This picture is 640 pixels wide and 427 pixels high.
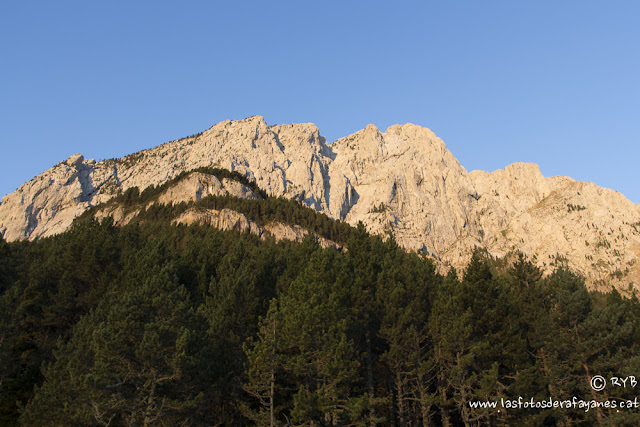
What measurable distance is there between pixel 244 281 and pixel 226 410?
9517 millimetres

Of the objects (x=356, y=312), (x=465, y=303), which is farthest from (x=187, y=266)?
(x=465, y=303)

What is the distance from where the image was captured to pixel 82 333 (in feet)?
94.8

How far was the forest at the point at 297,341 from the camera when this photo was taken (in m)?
24.4

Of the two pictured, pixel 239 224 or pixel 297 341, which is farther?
pixel 239 224

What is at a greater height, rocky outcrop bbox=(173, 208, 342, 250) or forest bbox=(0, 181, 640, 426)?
rocky outcrop bbox=(173, 208, 342, 250)

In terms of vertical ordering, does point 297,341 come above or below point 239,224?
below

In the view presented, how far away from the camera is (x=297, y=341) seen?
87.5ft

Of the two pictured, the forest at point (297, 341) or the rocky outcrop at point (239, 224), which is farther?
the rocky outcrop at point (239, 224)

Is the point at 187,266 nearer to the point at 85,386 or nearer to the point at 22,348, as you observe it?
the point at 22,348

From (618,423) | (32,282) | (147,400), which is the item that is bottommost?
(618,423)

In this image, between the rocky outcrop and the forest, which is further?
the rocky outcrop

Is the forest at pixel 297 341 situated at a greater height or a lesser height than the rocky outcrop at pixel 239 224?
lesser

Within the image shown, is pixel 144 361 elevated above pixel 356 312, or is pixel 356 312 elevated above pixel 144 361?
pixel 356 312

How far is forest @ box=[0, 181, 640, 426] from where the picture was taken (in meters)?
24.4
